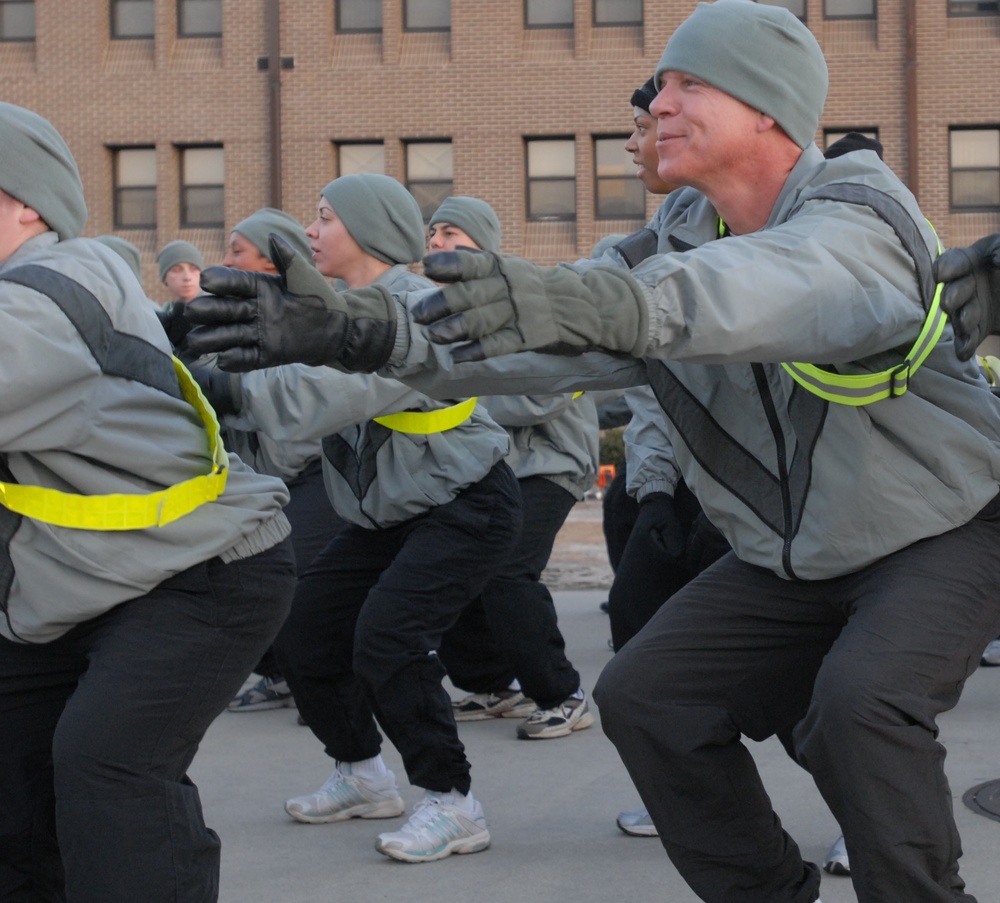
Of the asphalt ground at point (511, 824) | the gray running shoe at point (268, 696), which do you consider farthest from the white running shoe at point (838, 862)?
the gray running shoe at point (268, 696)

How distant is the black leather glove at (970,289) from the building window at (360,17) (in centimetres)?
2442

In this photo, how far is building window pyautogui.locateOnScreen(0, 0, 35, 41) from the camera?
2658 centimetres

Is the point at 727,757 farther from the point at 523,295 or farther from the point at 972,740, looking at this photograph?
the point at 972,740

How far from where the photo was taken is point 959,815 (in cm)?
496

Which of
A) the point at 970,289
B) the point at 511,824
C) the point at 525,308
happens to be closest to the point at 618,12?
the point at 511,824

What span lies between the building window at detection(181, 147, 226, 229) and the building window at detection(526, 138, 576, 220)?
525 centimetres

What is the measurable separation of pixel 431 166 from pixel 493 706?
19.6 meters

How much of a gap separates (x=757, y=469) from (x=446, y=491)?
189cm

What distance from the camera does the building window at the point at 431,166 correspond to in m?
25.6

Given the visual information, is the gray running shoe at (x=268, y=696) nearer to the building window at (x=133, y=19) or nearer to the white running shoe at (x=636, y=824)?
the white running shoe at (x=636, y=824)

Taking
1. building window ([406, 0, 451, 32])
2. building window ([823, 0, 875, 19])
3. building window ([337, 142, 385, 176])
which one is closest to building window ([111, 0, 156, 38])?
building window ([337, 142, 385, 176])

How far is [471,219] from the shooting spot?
7.12 m

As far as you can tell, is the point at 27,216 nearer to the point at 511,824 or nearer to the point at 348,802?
the point at 348,802

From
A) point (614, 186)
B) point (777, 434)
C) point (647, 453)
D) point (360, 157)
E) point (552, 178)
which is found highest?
point (360, 157)
